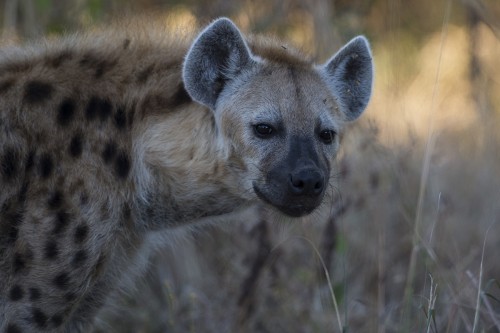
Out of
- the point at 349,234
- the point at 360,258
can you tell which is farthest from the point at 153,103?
the point at 349,234

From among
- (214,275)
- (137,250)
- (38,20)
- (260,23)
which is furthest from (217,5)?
(137,250)

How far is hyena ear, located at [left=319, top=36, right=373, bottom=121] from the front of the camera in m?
4.27

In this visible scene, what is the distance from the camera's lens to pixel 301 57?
4258 millimetres

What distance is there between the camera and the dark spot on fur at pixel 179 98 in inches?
158

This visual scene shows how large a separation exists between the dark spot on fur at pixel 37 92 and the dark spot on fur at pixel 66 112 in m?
0.07

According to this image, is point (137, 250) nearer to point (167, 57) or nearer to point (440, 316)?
point (167, 57)

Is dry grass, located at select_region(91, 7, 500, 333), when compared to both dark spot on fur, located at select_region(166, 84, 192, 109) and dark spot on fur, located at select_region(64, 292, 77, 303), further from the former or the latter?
dark spot on fur, located at select_region(166, 84, 192, 109)

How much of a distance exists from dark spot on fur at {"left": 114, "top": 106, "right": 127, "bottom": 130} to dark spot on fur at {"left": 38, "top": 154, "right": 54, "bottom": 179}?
34cm

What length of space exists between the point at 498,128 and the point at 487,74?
0.49 meters

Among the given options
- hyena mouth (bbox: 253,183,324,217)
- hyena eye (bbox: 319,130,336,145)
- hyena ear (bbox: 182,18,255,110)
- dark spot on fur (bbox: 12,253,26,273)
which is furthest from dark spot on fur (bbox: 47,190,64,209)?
hyena eye (bbox: 319,130,336,145)

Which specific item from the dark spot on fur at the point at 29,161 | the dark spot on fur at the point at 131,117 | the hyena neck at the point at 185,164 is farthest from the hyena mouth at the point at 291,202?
the dark spot on fur at the point at 29,161

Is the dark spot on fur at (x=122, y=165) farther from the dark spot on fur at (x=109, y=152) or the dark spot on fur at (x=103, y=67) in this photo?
the dark spot on fur at (x=103, y=67)

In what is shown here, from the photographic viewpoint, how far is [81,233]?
12.2 ft

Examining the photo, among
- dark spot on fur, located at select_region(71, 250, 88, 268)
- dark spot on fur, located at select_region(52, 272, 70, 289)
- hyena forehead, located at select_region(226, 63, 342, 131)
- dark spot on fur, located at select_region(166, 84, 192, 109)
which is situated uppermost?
hyena forehead, located at select_region(226, 63, 342, 131)
